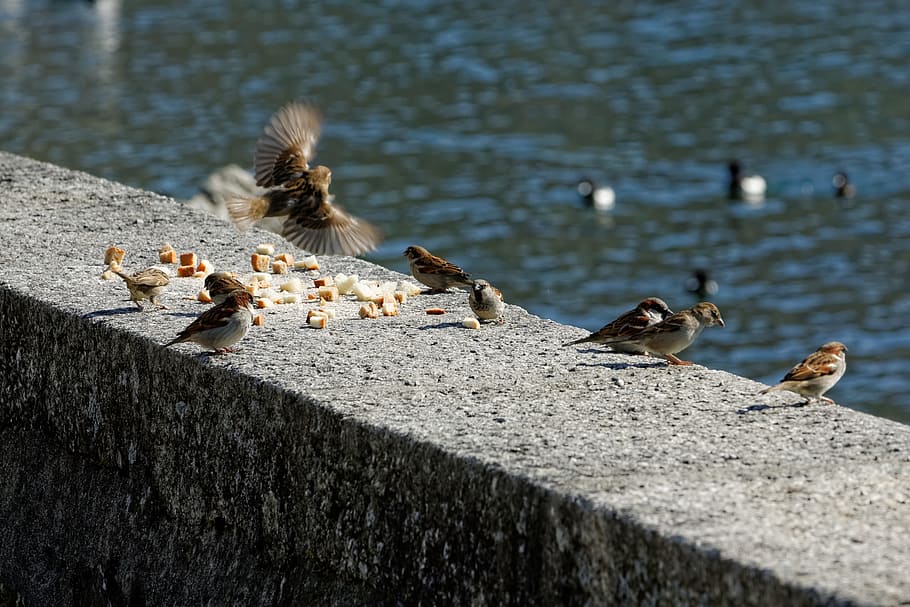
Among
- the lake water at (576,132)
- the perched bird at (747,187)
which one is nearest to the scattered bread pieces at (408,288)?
the lake water at (576,132)

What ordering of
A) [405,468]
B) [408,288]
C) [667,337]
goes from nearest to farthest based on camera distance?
[405,468]
[667,337]
[408,288]

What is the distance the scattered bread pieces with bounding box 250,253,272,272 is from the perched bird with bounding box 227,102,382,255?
88 centimetres

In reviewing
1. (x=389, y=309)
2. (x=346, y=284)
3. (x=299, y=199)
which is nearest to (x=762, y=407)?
Result: (x=389, y=309)

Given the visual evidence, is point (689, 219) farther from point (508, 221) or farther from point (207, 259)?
point (207, 259)

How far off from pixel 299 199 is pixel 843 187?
14.1 metres

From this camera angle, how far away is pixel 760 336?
46.3ft

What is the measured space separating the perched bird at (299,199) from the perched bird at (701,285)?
9.02 m

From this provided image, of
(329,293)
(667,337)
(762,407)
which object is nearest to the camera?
(762,407)

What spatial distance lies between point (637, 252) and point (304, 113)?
1074 cm

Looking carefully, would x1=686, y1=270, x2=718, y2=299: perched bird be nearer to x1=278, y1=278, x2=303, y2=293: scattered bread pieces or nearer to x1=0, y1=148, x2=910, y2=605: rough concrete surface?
x1=0, y1=148, x2=910, y2=605: rough concrete surface

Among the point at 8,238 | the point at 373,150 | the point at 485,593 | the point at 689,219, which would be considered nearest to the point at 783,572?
the point at 485,593

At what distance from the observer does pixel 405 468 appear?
11.1 feet

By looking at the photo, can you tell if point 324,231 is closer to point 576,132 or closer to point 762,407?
point 762,407

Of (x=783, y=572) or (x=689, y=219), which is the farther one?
(x=689, y=219)
